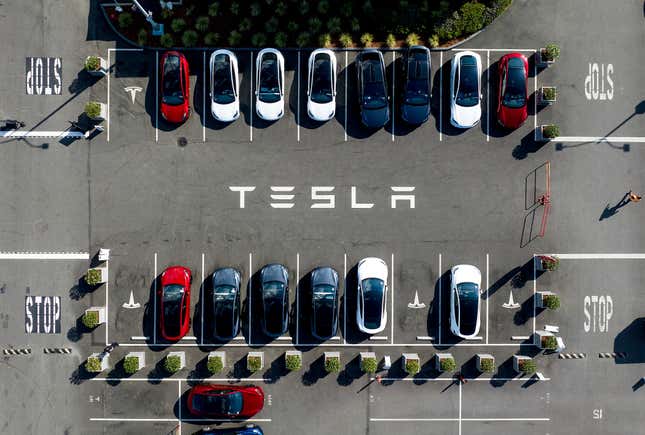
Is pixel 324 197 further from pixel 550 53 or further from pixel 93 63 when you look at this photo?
pixel 550 53

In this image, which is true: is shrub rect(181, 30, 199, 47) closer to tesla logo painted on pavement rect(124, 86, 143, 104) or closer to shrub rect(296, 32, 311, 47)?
tesla logo painted on pavement rect(124, 86, 143, 104)

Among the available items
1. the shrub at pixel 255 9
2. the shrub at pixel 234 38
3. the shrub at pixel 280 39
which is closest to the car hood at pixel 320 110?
the shrub at pixel 280 39

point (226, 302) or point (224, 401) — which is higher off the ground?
point (226, 302)

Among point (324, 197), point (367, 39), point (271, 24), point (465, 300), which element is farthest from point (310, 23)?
point (465, 300)

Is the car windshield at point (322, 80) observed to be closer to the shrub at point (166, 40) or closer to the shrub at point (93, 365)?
the shrub at point (166, 40)

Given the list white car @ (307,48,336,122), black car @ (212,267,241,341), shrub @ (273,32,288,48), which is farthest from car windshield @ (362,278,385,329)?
shrub @ (273,32,288,48)
